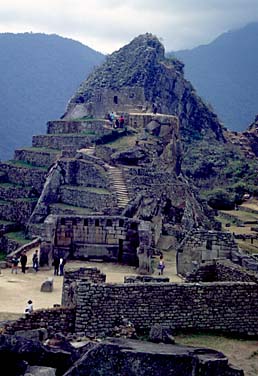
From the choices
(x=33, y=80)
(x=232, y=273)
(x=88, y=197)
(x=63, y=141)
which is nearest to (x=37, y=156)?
(x=63, y=141)

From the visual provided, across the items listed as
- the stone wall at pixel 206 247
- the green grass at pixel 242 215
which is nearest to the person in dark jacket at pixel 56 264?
the stone wall at pixel 206 247

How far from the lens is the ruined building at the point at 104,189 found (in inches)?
797

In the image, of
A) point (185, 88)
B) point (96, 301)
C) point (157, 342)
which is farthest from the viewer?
point (185, 88)

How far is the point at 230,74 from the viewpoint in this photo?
4806 inches

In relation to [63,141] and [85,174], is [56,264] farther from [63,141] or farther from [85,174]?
[63,141]

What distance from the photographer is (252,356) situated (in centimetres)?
1053

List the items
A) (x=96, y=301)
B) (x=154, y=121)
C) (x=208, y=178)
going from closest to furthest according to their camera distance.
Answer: (x=96, y=301) < (x=154, y=121) < (x=208, y=178)

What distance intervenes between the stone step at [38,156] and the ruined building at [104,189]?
54 millimetres

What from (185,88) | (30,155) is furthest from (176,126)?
(185,88)

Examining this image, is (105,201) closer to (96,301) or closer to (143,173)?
(143,173)

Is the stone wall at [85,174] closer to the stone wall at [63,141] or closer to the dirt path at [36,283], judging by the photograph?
the stone wall at [63,141]

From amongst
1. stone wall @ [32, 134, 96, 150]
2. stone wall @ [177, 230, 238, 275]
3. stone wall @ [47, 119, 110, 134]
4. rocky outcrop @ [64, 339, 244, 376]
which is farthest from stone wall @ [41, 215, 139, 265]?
stone wall @ [47, 119, 110, 134]

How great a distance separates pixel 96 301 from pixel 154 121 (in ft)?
99.7

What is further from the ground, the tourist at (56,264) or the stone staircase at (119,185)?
the stone staircase at (119,185)
